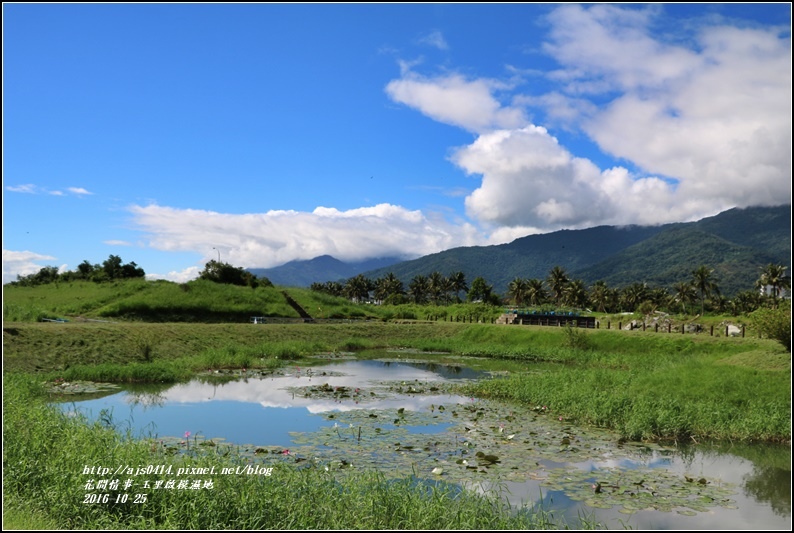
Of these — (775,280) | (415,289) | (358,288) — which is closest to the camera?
(775,280)

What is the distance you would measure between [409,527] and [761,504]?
310 inches

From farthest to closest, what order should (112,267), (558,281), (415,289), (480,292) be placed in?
(415,289) → (480,292) → (558,281) → (112,267)

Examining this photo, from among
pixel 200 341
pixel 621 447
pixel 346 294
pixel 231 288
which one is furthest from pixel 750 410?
pixel 346 294

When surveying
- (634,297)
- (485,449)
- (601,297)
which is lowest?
(485,449)

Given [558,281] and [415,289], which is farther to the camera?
[415,289]

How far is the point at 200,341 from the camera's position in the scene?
3897 cm

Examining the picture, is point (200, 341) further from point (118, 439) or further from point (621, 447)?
point (621, 447)

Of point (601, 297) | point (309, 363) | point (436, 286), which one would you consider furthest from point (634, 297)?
point (309, 363)

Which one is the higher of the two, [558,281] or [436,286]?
[558,281]

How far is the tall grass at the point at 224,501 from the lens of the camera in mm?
8859

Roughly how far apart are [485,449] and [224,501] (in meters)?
7.66

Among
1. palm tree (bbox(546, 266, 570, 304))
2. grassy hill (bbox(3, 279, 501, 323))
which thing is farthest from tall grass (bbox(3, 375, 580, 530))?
palm tree (bbox(546, 266, 570, 304))

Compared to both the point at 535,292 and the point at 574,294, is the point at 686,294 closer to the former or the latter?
the point at 574,294

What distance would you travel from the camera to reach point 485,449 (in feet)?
48.3
